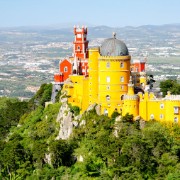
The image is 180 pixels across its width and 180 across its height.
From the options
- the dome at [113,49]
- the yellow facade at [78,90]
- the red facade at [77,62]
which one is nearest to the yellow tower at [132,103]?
the dome at [113,49]

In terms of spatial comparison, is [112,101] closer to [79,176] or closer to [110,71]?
[110,71]

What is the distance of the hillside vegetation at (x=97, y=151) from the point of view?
203ft

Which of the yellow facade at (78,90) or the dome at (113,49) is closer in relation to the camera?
the dome at (113,49)

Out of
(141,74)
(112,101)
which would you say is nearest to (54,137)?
(112,101)

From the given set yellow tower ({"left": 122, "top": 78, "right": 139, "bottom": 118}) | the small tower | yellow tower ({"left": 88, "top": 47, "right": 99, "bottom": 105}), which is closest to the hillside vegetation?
yellow tower ({"left": 122, "top": 78, "right": 139, "bottom": 118})

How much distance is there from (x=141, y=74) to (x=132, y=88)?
9.10m

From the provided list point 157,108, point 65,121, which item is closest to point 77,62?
point 65,121

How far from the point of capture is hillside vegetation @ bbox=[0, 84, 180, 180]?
61.8 meters

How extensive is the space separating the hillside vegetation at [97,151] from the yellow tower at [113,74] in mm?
1618

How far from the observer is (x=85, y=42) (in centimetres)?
8581

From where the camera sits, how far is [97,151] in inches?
2537

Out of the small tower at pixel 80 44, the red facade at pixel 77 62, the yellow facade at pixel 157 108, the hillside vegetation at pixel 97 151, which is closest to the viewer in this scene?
the hillside vegetation at pixel 97 151

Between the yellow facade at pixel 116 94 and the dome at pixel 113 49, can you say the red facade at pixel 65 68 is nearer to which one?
the yellow facade at pixel 116 94

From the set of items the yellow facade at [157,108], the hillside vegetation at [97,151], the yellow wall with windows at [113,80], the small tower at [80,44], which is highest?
the small tower at [80,44]
